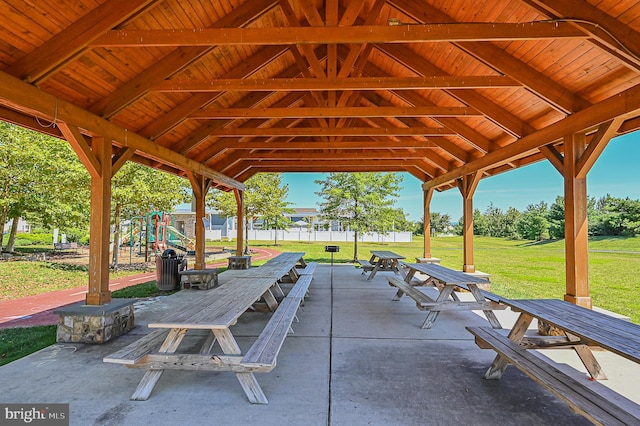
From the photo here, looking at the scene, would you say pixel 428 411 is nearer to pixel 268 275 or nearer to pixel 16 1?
pixel 268 275

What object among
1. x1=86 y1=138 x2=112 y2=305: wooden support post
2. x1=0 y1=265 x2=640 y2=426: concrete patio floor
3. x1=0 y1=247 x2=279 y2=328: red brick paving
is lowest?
x1=0 y1=247 x2=279 y2=328: red brick paving

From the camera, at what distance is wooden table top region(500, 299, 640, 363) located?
2258 mm

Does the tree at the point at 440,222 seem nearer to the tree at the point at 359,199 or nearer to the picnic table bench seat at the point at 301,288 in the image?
the tree at the point at 359,199

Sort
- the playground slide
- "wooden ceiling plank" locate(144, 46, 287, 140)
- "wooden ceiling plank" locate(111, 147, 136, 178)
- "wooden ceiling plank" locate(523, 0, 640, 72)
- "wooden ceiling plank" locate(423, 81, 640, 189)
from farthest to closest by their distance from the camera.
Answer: the playground slide, "wooden ceiling plank" locate(144, 46, 287, 140), "wooden ceiling plank" locate(111, 147, 136, 178), "wooden ceiling plank" locate(423, 81, 640, 189), "wooden ceiling plank" locate(523, 0, 640, 72)

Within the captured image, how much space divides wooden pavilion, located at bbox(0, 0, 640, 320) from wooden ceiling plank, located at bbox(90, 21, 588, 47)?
12mm

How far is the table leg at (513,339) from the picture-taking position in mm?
3119

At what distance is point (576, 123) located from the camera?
4395 mm

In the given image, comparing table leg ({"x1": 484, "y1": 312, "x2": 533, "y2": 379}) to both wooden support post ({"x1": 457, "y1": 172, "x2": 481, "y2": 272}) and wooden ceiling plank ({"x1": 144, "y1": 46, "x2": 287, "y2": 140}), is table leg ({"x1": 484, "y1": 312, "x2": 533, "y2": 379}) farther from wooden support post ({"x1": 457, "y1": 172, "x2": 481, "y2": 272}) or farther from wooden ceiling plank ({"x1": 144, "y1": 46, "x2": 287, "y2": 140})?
wooden ceiling plank ({"x1": 144, "y1": 46, "x2": 287, "y2": 140})

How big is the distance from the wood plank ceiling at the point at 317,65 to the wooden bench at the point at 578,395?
3.06 meters

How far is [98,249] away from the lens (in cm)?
456

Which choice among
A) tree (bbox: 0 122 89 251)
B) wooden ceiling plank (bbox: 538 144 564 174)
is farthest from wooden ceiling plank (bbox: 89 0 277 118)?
tree (bbox: 0 122 89 251)

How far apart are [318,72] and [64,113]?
343 cm

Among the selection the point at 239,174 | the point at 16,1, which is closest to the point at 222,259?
the point at 239,174

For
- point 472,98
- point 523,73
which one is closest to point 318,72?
point 472,98
